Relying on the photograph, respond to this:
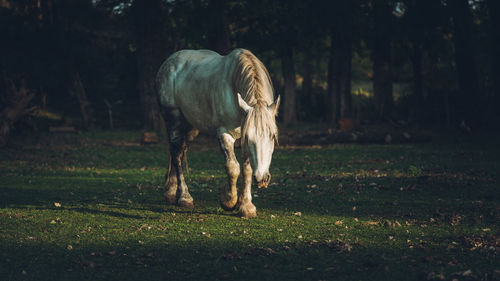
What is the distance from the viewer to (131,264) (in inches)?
247

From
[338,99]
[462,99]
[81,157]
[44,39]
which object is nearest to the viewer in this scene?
[81,157]

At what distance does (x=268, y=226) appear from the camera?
8117 millimetres

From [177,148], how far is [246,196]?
2.01 meters

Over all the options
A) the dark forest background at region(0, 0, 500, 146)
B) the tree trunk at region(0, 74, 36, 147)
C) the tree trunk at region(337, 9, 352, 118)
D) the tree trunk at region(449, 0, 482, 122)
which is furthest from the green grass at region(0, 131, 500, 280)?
the tree trunk at region(337, 9, 352, 118)

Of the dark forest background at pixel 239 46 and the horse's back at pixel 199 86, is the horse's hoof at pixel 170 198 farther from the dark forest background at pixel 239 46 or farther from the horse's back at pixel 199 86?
the dark forest background at pixel 239 46

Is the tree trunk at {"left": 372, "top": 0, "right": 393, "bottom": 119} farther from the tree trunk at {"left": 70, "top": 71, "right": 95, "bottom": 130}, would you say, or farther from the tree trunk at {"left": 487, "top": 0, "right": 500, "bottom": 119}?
the tree trunk at {"left": 70, "top": 71, "right": 95, "bottom": 130}

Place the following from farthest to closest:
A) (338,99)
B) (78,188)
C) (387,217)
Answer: (338,99), (78,188), (387,217)

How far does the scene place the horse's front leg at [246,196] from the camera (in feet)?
28.5

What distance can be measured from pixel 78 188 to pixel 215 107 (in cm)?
483

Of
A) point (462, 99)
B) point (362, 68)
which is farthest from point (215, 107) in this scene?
point (362, 68)

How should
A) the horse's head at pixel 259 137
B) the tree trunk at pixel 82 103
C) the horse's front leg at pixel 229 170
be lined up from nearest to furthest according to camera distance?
the horse's head at pixel 259 137 < the horse's front leg at pixel 229 170 < the tree trunk at pixel 82 103

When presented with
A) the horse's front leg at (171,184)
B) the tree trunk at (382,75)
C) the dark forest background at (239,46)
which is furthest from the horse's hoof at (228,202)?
the tree trunk at (382,75)

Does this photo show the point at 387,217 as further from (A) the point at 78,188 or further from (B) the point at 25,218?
(A) the point at 78,188

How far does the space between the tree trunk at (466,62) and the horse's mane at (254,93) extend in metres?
18.7
